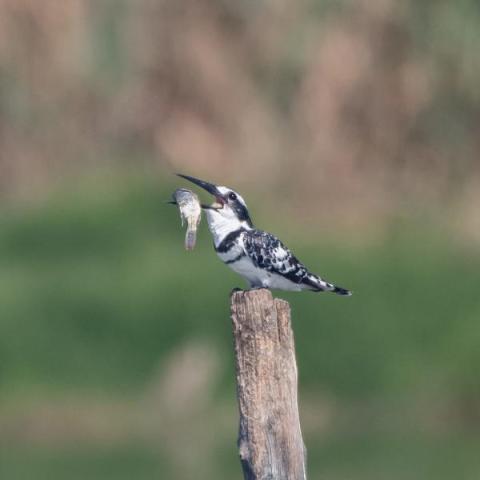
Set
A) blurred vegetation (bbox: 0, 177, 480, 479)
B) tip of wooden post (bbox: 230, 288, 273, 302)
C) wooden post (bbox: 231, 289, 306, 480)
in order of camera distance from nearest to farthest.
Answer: wooden post (bbox: 231, 289, 306, 480), tip of wooden post (bbox: 230, 288, 273, 302), blurred vegetation (bbox: 0, 177, 480, 479)

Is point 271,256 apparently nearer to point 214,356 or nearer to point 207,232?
point 214,356

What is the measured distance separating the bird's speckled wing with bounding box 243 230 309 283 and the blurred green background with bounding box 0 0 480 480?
442 cm

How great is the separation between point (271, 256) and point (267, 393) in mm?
1525

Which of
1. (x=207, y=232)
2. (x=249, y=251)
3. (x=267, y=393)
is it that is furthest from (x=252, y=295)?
(x=207, y=232)

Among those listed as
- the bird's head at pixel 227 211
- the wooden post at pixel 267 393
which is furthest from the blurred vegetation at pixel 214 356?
the wooden post at pixel 267 393

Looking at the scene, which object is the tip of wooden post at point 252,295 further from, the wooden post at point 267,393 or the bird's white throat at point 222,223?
the bird's white throat at point 222,223

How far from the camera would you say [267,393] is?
6734 mm

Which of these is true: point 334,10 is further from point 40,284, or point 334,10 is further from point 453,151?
point 40,284

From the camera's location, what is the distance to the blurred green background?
47.3 ft

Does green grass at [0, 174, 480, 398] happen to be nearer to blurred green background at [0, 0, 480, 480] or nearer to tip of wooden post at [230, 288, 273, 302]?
blurred green background at [0, 0, 480, 480]

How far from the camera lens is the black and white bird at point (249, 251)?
8211 mm

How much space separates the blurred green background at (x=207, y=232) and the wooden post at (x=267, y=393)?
5867mm

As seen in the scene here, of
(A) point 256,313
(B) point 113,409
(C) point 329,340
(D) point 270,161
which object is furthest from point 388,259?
(A) point 256,313

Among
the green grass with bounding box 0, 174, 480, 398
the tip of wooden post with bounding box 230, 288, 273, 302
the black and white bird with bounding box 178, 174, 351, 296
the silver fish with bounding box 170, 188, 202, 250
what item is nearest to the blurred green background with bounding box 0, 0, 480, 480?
the green grass with bounding box 0, 174, 480, 398
